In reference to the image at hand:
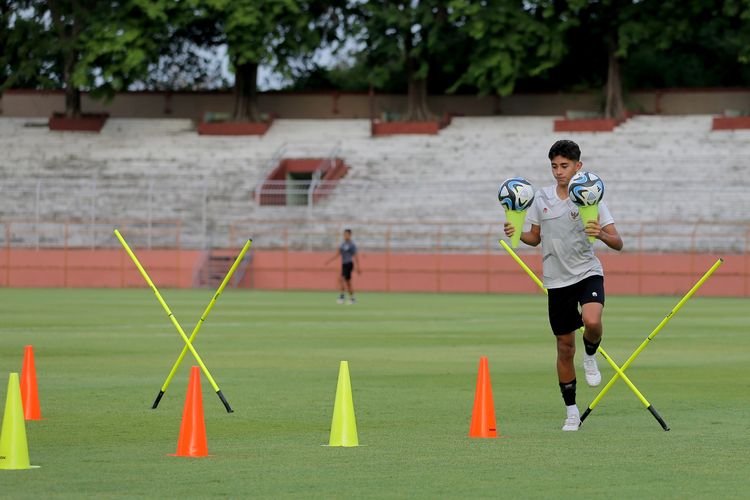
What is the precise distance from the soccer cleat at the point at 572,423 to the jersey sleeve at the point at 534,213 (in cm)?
162

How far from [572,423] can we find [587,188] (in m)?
1.96

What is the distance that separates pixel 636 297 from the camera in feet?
159

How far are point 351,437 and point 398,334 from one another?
15.9 metres

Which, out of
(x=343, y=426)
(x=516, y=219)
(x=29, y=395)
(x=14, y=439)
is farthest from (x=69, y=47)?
(x=14, y=439)

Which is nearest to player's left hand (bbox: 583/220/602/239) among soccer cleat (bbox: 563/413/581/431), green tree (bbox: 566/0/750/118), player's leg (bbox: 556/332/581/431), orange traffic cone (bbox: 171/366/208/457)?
player's leg (bbox: 556/332/581/431)

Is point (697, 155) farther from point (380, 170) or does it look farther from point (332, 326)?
point (332, 326)

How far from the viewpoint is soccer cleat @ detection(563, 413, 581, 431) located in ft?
43.9

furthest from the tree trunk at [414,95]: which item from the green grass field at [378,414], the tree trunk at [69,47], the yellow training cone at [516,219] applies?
the yellow training cone at [516,219]

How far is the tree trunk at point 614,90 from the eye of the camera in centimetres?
6462

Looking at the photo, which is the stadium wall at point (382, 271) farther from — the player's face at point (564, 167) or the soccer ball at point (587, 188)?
the soccer ball at point (587, 188)

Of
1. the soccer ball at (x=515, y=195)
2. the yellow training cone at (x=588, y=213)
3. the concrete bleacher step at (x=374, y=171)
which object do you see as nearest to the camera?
the yellow training cone at (x=588, y=213)

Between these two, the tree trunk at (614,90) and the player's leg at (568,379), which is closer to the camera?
the player's leg at (568,379)

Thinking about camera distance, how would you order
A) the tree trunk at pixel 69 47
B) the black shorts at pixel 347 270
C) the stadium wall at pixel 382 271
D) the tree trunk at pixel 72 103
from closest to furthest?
the black shorts at pixel 347 270 → the stadium wall at pixel 382 271 → the tree trunk at pixel 69 47 → the tree trunk at pixel 72 103

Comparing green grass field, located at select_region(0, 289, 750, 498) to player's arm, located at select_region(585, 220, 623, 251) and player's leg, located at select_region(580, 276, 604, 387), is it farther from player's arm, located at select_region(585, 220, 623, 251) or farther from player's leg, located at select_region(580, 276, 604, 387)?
player's arm, located at select_region(585, 220, 623, 251)
